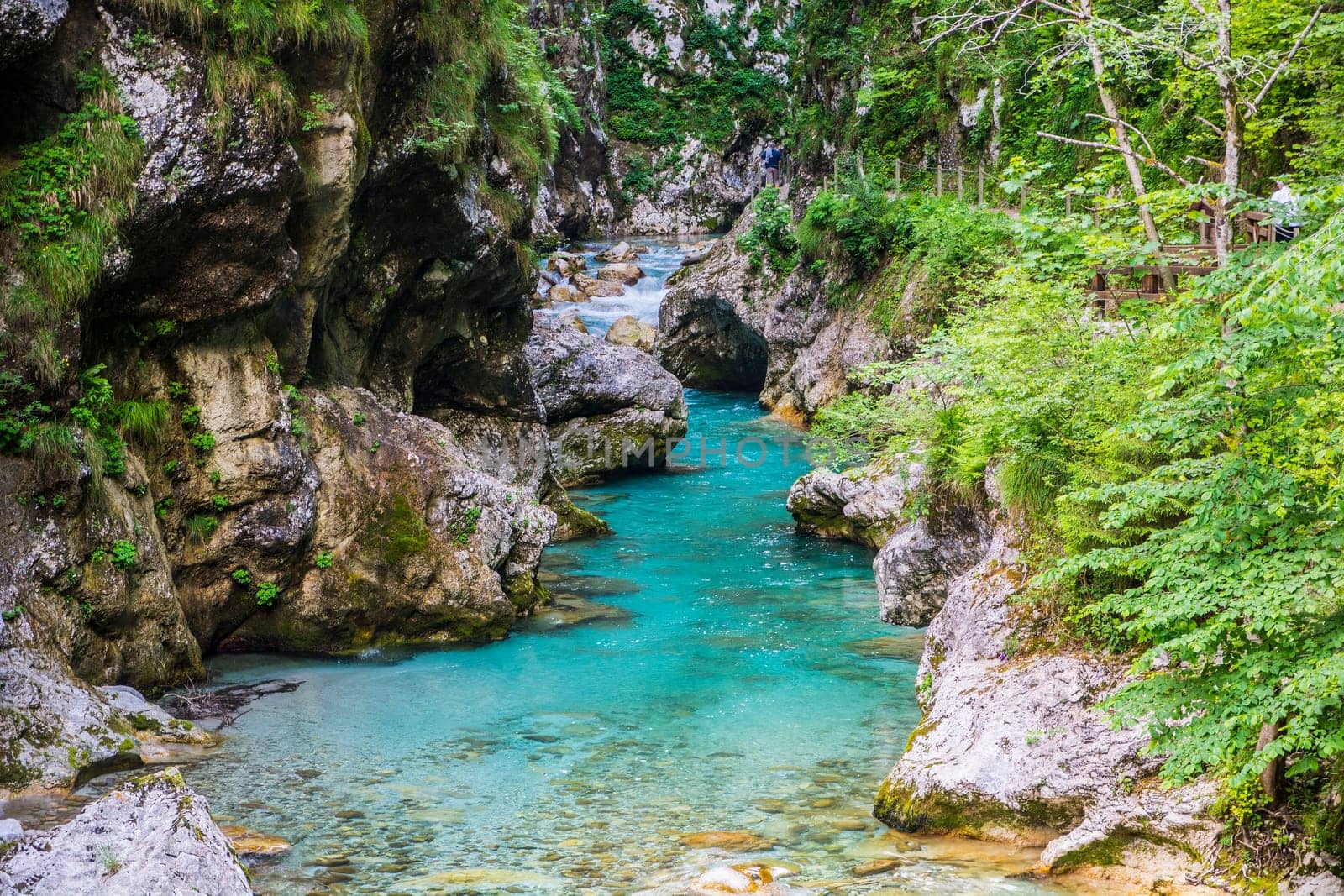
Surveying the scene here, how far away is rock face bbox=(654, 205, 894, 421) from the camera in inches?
1190

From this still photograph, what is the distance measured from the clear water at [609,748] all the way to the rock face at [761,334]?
11479mm

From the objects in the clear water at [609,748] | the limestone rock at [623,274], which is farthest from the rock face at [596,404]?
the limestone rock at [623,274]

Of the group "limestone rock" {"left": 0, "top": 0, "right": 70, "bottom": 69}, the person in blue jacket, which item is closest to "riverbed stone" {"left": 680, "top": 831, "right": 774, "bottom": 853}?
"limestone rock" {"left": 0, "top": 0, "right": 70, "bottom": 69}

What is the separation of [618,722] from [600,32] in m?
52.6

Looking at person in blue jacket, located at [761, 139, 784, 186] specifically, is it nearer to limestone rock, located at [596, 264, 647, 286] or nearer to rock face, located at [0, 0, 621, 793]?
limestone rock, located at [596, 264, 647, 286]

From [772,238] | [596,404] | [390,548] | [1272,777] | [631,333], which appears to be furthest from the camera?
[631,333]

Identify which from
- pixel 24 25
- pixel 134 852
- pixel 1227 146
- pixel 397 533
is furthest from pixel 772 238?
pixel 134 852

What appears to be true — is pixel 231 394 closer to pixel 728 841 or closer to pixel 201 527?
pixel 201 527

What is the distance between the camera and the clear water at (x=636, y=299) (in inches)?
1513

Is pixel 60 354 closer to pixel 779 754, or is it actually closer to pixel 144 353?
pixel 144 353

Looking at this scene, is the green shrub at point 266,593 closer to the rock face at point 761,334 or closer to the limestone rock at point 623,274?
the rock face at point 761,334

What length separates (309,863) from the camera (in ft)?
28.1

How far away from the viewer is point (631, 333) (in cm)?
3703

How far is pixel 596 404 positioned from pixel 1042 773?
18659 mm
